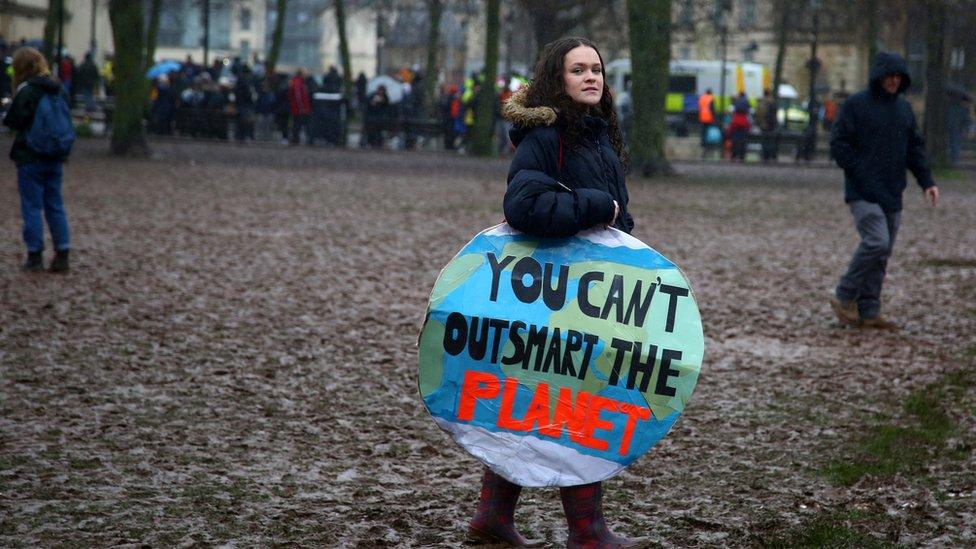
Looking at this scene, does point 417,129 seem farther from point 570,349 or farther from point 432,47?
point 570,349

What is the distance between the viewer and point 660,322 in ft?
14.8

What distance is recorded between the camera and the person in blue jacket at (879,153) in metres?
9.73

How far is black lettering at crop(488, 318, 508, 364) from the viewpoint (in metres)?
4.52

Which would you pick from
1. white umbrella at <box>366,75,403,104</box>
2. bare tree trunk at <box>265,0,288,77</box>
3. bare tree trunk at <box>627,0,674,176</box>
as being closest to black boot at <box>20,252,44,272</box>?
bare tree trunk at <box>627,0,674,176</box>

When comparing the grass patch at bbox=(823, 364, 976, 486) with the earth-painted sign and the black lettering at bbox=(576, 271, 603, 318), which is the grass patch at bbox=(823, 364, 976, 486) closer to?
the earth-painted sign

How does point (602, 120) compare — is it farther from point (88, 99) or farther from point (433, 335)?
point (88, 99)

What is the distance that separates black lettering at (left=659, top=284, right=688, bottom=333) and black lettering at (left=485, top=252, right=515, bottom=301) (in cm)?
48

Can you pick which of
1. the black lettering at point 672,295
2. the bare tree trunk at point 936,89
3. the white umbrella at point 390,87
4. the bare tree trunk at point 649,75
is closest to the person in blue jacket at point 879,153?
the black lettering at point 672,295

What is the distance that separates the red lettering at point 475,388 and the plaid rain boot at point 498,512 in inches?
17.9

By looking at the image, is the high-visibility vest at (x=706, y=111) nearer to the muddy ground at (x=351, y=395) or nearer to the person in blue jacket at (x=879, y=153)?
the muddy ground at (x=351, y=395)

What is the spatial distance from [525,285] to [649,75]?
22932 millimetres

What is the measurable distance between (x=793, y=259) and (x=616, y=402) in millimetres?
10415

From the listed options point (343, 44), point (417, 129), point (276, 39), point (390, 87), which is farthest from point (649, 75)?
point (276, 39)

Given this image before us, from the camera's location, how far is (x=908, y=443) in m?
6.64
